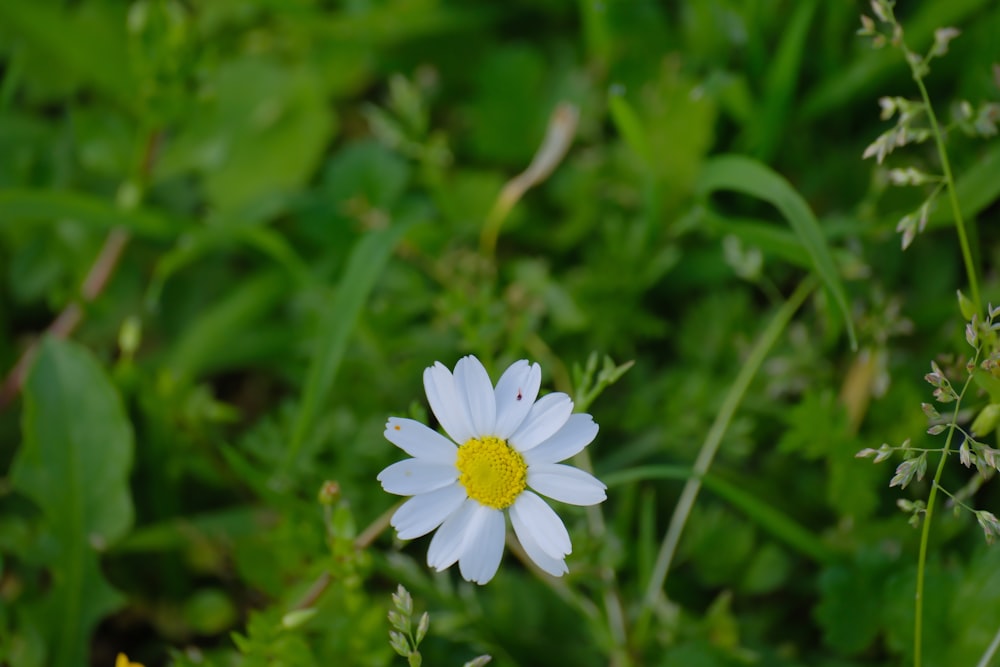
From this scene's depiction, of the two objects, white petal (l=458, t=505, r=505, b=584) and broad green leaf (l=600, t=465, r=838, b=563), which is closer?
white petal (l=458, t=505, r=505, b=584)

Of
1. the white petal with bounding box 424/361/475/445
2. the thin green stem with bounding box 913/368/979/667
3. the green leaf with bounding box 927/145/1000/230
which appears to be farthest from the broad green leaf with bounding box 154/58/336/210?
the thin green stem with bounding box 913/368/979/667

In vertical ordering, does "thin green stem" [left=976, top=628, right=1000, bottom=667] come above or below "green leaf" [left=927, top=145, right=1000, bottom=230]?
below

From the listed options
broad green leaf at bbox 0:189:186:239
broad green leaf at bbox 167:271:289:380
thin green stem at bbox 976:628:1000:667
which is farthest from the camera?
broad green leaf at bbox 167:271:289:380

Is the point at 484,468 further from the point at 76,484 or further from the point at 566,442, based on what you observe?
the point at 76,484

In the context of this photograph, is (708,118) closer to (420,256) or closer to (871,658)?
(420,256)

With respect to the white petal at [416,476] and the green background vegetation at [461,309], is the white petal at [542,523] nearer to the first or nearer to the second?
the white petal at [416,476]

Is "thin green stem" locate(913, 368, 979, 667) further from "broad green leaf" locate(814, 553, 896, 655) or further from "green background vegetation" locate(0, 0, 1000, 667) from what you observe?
"green background vegetation" locate(0, 0, 1000, 667)

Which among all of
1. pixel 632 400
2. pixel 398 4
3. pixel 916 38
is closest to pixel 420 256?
pixel 632 400
